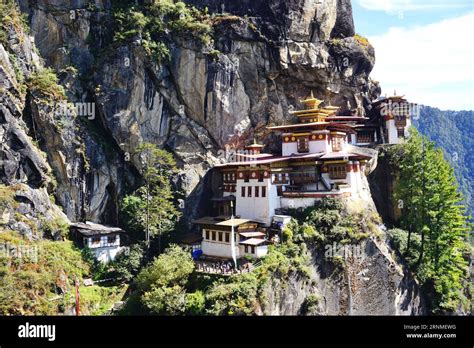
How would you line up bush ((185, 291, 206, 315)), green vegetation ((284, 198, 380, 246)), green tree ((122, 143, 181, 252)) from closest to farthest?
1. bush ((185, 291, 206, 315))
2. green vegetation ((284, 198, 380, 246))
3. green tree ((122, 143, 181, 252))

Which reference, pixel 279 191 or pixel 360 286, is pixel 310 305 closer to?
pixel 360 286

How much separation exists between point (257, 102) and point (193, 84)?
21.3ft

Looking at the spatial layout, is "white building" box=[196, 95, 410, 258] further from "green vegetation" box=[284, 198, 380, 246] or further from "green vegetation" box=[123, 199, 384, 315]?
"green vegetation" box=[123, 199, 384, 315]

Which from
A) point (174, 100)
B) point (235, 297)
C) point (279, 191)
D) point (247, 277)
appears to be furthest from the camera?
point (174, 100)

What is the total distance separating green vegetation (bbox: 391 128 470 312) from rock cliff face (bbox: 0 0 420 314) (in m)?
2.53

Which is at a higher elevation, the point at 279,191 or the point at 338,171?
the point at 338,171

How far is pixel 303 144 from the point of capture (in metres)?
40.2

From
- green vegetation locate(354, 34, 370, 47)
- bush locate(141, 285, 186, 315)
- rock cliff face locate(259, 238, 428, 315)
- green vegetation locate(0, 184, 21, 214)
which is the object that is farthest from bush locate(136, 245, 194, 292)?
green vegetation locate(354, 34, 370, 47)

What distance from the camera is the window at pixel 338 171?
36.0 m

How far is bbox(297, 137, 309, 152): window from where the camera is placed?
39.9 m

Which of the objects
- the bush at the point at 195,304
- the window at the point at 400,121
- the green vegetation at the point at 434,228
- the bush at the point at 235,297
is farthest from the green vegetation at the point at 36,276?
the window at the point at 400,121

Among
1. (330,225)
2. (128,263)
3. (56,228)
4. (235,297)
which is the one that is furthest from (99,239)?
→ (330,225)

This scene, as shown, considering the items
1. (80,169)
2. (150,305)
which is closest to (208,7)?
(80,169)

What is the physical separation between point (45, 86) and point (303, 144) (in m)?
21.3
